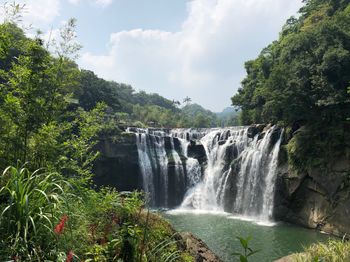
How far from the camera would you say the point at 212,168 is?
24219 mm

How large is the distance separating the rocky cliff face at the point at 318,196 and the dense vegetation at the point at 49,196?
12.8 m

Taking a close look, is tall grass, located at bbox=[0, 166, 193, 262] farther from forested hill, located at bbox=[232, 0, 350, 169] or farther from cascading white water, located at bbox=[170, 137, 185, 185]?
cascading white water, located at bbox=[170, 137, 185, 185]

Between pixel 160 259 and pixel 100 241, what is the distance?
0.75m

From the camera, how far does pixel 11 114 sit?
4.91m

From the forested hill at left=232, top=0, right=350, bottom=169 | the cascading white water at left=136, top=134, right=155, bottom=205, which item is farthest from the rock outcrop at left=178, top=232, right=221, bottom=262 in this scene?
the cascading white water at left=136, top=134, right=155, bottom=205

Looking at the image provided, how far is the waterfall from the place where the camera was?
65.8 feet

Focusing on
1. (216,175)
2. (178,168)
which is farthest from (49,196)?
(178,168)

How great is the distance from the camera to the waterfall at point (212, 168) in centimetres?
2005

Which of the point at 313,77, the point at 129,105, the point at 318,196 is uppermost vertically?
the point at 129,105

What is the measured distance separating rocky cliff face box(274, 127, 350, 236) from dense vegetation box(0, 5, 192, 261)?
12764mm

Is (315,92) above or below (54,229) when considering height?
above

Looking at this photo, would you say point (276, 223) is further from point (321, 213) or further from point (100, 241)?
point (100, 241)

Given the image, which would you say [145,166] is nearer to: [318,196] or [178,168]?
[178,168]

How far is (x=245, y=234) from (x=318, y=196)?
4.72 m
